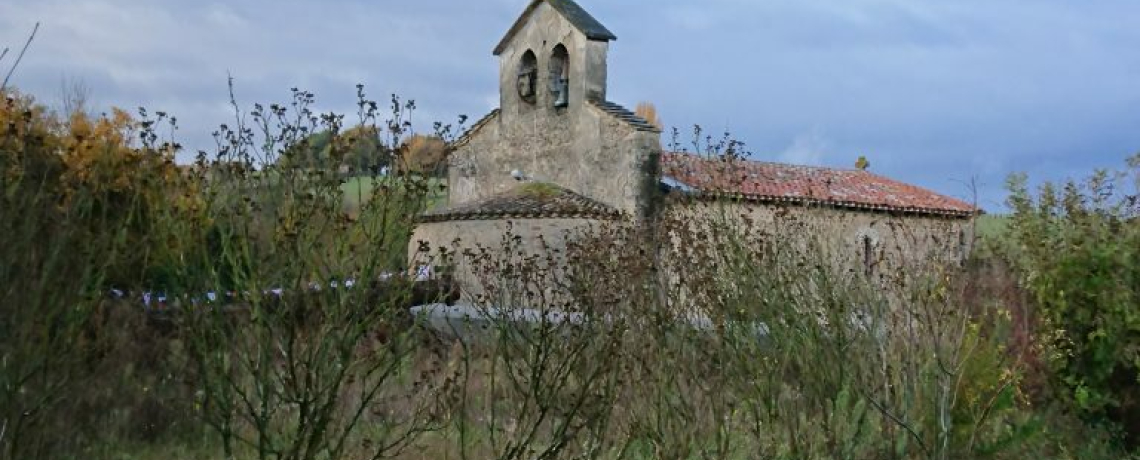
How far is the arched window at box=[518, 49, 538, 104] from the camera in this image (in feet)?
67.9

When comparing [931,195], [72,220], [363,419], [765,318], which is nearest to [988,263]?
[765,318]

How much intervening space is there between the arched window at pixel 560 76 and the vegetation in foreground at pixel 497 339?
34.2ft

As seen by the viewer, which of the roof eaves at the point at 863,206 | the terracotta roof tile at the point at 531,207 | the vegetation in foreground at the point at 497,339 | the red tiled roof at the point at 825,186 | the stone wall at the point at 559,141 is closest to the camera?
the vegetation in foreground at the point at 497,339

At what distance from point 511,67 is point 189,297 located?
15773mm

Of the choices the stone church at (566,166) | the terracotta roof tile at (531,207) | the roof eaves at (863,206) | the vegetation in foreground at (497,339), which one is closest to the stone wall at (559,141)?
the stone church at (566,166)

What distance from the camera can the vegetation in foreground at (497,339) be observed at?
209 inches

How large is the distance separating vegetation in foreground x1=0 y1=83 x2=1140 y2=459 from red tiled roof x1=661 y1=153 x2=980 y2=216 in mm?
9400

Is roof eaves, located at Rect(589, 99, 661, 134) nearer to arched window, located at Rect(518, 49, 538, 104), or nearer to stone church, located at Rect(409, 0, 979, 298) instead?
stone church, located at Rect(409, 0, 979, 298)

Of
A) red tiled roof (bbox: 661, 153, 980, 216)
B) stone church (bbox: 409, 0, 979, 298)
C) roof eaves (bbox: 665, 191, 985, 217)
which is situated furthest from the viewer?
red tiled roof (bbox: 661, 153, 980, 216)

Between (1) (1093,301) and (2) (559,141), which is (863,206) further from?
(1) (1093,301)

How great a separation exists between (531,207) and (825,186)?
7079 millimetres

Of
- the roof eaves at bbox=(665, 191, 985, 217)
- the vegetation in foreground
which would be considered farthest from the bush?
the roof eaves at bbox=(665, 191, 985, 217)

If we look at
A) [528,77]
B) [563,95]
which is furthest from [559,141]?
[528,77]

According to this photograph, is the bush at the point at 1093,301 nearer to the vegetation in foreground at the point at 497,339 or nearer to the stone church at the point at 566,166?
the vegetation in foreground at the point at 497,339
